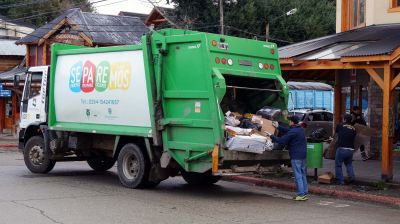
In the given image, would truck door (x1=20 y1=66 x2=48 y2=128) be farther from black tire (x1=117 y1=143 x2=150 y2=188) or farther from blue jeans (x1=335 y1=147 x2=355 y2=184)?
blue jeans (x1=335 y1=147 x2=355 y2=184)

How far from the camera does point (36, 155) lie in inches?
571

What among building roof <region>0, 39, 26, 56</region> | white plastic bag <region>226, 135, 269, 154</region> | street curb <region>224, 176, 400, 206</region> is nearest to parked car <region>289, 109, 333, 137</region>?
street curb <region>224, 176, 400, 206</region>

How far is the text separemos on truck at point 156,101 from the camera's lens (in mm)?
10672

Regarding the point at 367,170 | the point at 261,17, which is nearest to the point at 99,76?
the point at 367,170

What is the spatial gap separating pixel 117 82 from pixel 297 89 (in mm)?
27544

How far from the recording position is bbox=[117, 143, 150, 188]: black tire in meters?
11.8

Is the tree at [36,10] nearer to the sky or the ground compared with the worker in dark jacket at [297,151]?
nearer to the sky

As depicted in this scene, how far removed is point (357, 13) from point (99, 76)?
9368mm

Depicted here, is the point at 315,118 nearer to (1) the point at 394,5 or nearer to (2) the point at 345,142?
(1) the point at 394,5

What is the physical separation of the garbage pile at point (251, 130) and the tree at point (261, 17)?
22502 mm

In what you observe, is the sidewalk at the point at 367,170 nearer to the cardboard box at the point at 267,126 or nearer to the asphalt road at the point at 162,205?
the asphalt road at the point at 162,205

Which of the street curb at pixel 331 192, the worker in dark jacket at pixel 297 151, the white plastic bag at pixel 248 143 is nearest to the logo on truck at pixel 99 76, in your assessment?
the white plastic bag at pixel 248 143

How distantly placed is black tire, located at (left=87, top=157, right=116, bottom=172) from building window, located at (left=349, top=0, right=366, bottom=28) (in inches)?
342

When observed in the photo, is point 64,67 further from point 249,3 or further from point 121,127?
point 249,3
